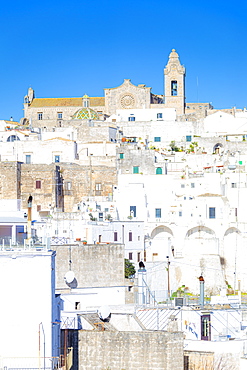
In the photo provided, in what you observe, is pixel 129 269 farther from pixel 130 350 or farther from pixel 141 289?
pixel 130 350

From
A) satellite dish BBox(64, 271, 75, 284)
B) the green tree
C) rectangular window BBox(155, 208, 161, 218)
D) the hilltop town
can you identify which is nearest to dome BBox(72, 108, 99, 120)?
the hilltop town

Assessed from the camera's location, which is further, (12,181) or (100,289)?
(12,181)

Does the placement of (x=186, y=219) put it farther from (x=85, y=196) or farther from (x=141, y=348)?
(x=141, y=348)

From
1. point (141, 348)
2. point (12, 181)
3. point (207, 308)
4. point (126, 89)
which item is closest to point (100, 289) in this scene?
point (207, 308)

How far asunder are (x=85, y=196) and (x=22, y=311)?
31733 mm

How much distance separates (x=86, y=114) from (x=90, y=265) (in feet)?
116

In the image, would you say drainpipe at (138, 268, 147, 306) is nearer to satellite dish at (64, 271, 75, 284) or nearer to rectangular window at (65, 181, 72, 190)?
satellite dish at (64, 271, 75, 284)

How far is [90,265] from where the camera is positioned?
2866cm

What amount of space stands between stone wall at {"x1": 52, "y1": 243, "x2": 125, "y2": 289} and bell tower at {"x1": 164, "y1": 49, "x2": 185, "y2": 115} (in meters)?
42.3

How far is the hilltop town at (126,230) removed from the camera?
19344 millimetres

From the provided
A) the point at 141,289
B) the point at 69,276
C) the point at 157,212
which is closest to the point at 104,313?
the point at 69,276

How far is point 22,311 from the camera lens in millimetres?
17672

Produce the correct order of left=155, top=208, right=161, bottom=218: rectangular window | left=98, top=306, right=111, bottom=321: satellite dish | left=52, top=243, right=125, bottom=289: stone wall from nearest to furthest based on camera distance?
left=98, top=306, right=111, bottom=321: satellite dish → left=52, top=243, right=125, bottom=289: stone wall → left=155, top=208, right=161, bottom=218: rectangular window

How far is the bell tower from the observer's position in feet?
231
